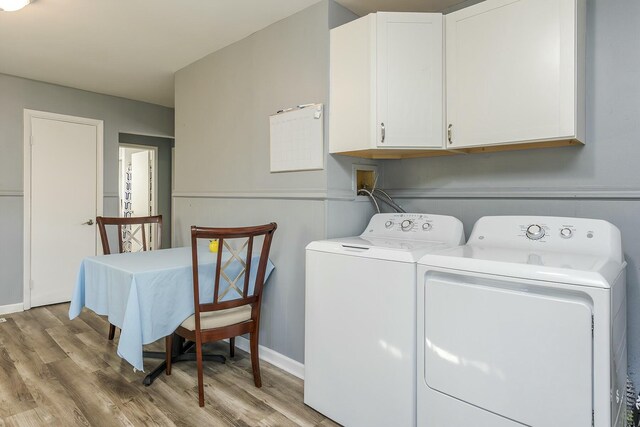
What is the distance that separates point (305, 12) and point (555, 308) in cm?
213

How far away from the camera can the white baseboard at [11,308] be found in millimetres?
3645

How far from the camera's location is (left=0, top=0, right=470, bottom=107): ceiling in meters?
2.36

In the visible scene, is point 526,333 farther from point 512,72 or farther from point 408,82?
point 408,82

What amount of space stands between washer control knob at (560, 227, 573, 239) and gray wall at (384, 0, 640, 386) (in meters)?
0.23

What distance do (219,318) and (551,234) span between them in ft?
5.69

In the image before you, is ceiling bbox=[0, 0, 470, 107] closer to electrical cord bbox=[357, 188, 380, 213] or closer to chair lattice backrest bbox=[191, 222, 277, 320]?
electrical cord bbox=[357, 188, 380, 213]

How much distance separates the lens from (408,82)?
198 cm

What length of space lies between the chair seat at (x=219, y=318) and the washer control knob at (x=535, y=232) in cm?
156

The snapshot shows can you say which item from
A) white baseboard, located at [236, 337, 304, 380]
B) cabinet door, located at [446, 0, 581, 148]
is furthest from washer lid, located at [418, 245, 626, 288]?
white baseboard, located at [236, 337, 304, 380]

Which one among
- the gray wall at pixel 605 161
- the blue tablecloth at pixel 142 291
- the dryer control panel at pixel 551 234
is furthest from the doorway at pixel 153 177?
the gray wall at pixel 605 161

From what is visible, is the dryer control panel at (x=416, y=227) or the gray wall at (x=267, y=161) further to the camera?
the gray wall at (x=267, y=161)

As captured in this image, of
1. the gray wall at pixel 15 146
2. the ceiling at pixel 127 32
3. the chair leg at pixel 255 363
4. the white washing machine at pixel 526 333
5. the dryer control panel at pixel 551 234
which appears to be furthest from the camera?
the gray wall at pixel 15 146

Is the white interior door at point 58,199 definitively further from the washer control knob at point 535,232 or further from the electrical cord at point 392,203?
the washer control knob at point 535,232

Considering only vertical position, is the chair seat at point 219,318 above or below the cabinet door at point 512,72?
below
